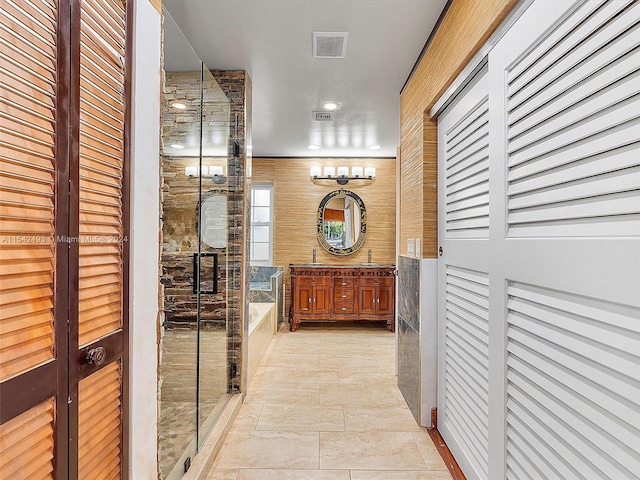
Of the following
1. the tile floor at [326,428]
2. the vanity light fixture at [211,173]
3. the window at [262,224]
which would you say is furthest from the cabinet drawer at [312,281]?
the vanity light fixture at [211,173]

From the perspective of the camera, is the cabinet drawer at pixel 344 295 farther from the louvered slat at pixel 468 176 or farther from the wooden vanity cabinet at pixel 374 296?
the louvered slat at pixel 468 176

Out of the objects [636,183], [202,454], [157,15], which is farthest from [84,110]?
[202,454]

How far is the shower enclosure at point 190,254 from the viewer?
5.72 ft

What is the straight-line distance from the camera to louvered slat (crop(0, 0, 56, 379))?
2.41ft

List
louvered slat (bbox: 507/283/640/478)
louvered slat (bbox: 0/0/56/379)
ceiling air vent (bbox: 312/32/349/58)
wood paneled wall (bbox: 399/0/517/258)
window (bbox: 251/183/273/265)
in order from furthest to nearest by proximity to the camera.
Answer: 1. window (bbox: 251/183/273/265)
2. ceiling air vent (bbox: 312/32/349/58)
3. wood paneled wall (bbox: 399/0/517/258)
4. louvered slat (bbox: 507/283/640/478)
5. louvered slat (bbox: 0/0/56/379)

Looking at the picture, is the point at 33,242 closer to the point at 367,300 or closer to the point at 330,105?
the point at 330,105

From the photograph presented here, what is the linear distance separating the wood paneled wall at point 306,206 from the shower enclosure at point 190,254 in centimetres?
327

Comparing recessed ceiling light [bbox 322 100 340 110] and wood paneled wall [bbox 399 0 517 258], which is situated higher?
recessed ceiling light [bbox 322 100 340 110]

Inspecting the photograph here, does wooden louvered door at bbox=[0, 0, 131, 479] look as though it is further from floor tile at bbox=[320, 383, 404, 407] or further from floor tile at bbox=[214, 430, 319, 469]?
floor tile at bbox=[320, 383, 404, 407]

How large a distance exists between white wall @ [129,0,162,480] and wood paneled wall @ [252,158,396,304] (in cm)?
453

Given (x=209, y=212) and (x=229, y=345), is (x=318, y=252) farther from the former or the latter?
(x=209, y=212)

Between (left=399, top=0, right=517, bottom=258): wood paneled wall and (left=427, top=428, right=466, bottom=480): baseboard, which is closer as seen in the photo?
(left=399, top=0, right=517, bottom=258): wood paneled wall

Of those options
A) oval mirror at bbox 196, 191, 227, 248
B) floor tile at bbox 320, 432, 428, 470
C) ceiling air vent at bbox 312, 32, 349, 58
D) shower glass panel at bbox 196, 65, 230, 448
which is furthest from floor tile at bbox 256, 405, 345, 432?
ceiling air vent at bbox 312, 32, 349, 58

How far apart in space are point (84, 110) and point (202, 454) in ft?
5.97
